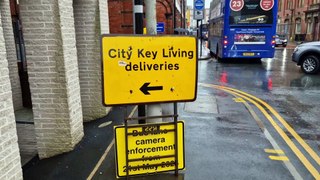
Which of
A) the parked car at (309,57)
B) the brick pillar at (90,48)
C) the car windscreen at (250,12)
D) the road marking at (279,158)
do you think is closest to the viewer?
the road marking at (279,158)

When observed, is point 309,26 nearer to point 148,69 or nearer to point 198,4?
point 198,4

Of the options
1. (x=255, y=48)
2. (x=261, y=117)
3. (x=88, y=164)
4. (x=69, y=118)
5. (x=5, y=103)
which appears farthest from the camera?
(x=255, y=48)

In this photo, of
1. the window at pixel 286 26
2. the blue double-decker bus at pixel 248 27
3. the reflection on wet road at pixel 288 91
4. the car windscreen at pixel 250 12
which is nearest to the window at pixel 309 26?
the window at pixel 286 26

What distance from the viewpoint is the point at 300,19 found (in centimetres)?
4691

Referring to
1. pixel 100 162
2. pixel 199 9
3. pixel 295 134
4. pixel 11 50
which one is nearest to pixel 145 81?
pixel 100 162

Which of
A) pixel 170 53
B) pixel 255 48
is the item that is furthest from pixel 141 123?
pixel 255 48

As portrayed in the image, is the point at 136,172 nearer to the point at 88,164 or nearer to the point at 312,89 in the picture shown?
the point at 88,164

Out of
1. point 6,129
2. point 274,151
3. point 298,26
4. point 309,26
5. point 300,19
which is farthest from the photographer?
point 298,26

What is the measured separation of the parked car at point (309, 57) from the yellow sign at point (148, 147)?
1177cm

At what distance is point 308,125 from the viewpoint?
6.56m

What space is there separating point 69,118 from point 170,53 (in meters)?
2.58

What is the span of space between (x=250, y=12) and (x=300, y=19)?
118 ft

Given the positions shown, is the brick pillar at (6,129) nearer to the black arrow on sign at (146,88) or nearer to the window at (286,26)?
the black arrow on sign at (146,88)

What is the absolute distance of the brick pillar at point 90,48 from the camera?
6.41 metres
